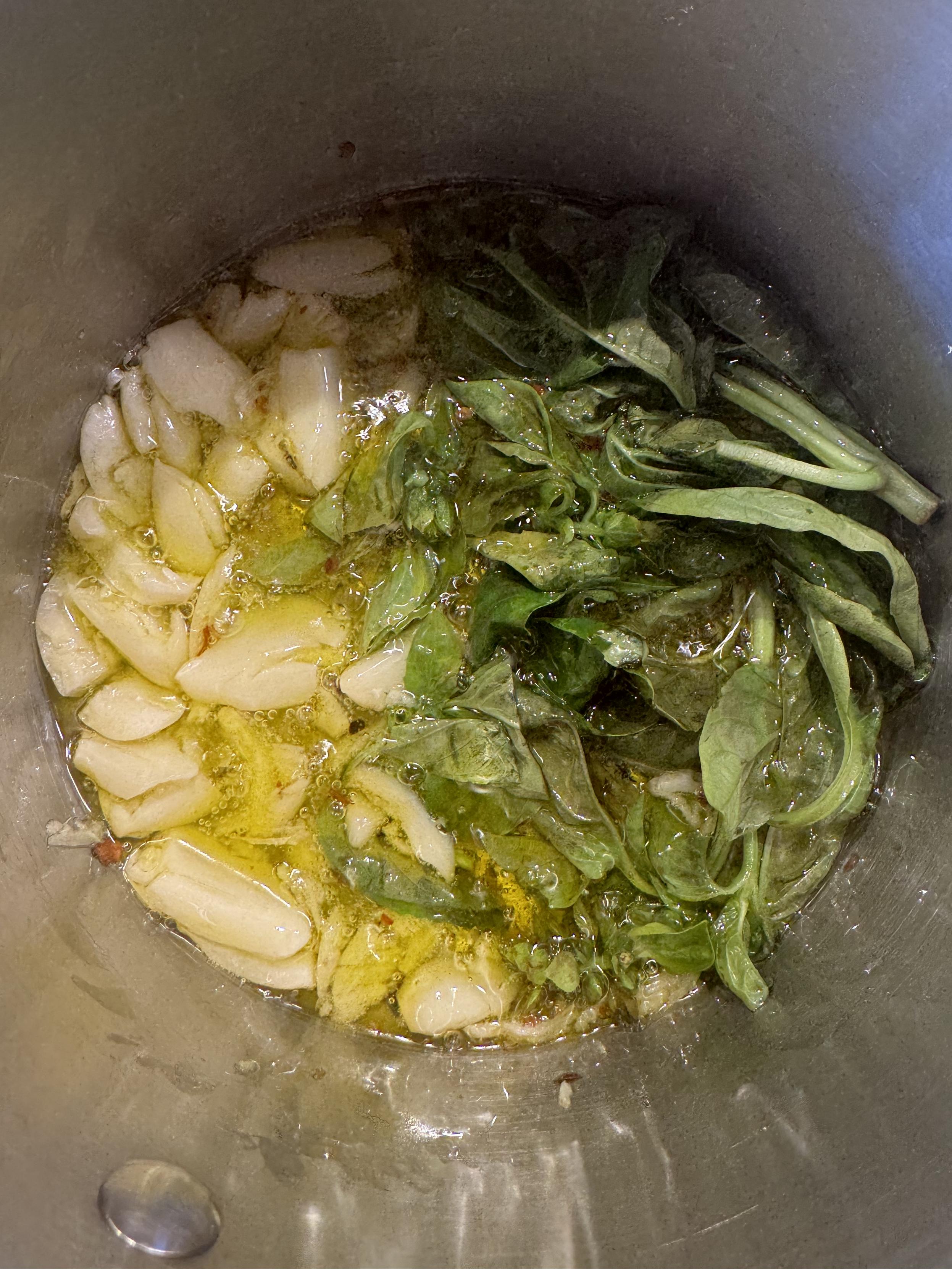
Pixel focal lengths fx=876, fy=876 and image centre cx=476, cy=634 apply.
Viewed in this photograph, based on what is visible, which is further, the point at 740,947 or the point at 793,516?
the point at 740,947

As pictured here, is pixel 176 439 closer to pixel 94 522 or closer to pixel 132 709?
pixel 94 522

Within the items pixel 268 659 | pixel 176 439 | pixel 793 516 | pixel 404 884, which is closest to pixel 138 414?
pixel 176 439

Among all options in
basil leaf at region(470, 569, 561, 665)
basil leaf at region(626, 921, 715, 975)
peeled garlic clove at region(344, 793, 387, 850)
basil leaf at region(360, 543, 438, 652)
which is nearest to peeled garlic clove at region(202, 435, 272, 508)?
basil leaf at region(360, 543, 438, 652)

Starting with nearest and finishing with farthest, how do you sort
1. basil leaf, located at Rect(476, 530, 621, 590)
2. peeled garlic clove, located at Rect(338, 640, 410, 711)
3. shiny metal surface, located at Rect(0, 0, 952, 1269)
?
1. shiny metal surface, located at Rect(0, 0, 952, 1269)
2. basil leaf, located at Rect(476, 530, 621, 590)
3. peeled garlic clove, located at Rect(338, 640, 410, 711)

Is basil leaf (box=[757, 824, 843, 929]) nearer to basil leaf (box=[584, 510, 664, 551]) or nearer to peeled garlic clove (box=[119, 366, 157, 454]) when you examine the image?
basil leaf (box=[584, 510, 664, 551])

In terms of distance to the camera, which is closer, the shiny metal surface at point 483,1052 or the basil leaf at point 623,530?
the shiny metal surface at point 483,1052

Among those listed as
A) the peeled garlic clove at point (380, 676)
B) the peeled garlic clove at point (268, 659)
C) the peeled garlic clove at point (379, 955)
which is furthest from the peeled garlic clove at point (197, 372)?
the peeled garlic clove at point (379, 955)

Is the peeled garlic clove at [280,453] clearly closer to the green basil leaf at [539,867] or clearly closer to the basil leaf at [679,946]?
the green basil leaf at [539,867]
